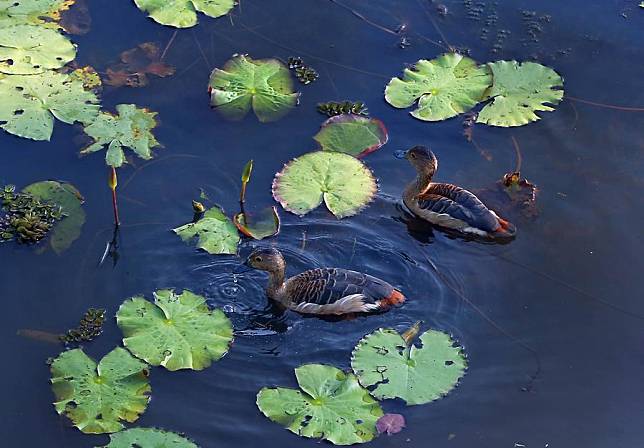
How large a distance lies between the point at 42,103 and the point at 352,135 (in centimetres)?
344

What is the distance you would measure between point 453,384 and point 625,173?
386 cm

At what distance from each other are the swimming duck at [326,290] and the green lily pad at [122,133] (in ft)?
6.77

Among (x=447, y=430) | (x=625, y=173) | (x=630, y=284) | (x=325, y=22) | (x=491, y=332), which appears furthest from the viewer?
(x=325, y=22)

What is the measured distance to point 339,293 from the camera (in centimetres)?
920

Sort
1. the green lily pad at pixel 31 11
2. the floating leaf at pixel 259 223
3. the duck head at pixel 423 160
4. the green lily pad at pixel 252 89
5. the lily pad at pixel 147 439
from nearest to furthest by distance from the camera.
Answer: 1. the lily pad at pixel 147 439
2. the floating leaf at pixel 259 223
3. the duck head at pixel 423 160
4. the green lily pad at pixel 252 89
5. the green lily pad at pixel 31 11

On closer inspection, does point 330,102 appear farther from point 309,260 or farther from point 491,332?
point 491,332

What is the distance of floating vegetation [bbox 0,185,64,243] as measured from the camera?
977cm

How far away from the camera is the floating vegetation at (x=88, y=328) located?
883cm

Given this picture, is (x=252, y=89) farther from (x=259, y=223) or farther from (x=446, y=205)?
(x=446, y=205)

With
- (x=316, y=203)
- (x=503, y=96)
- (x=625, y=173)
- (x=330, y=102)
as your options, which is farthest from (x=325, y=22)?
(x=625, y=173)

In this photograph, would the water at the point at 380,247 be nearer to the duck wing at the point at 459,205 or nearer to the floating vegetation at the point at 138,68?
the floating vegetation at the point at 138,68

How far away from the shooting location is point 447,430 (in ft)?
27.5

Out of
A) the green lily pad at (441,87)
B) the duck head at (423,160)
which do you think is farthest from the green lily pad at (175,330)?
the green lily pad at (441,87)

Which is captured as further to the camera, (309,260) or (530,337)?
(309,260)
